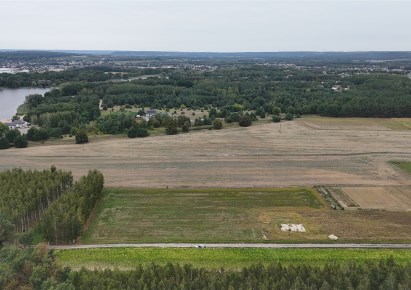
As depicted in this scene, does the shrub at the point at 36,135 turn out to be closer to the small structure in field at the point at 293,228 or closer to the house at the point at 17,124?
the house at the point at 17,124

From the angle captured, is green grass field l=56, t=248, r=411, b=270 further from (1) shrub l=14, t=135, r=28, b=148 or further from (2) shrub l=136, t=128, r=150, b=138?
(2) shrub l=136, t=128, r=150, b=138

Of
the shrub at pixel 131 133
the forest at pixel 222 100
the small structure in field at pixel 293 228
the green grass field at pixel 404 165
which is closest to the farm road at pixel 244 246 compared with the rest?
the small structure in field at pixel 293 228

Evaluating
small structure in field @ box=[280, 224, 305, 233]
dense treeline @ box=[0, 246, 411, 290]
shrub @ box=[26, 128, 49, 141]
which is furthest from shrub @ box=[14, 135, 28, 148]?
small structure in field @ box=[280, 224, 305, 233]

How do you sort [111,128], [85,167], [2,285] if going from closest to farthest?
1. [2,285]
2. [85,167]
3. [111,128]

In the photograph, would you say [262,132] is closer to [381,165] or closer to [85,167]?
[381,165]

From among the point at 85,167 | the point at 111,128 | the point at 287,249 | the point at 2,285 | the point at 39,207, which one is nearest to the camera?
the point at 2,285

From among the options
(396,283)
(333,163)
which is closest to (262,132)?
(333,163)
